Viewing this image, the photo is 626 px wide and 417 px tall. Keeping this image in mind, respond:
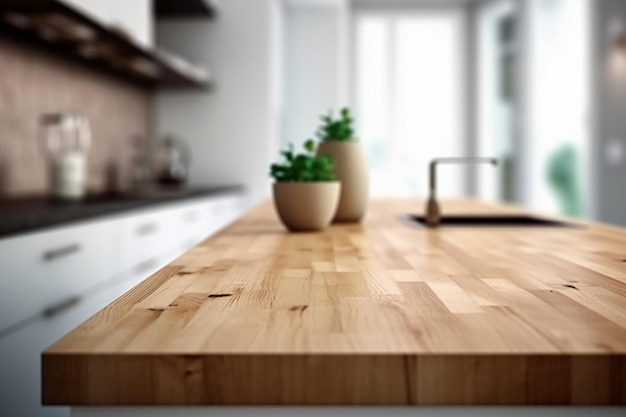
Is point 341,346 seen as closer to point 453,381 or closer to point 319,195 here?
point 453,381

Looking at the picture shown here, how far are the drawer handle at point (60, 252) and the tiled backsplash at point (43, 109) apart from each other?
2.96 ft

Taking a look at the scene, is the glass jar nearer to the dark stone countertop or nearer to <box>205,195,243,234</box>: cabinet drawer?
the dark stone countertop

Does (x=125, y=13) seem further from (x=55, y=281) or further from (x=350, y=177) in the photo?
(x=350, y=177)

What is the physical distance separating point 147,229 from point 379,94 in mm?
5233

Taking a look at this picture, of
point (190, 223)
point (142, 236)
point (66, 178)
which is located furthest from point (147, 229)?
point (190, 223)

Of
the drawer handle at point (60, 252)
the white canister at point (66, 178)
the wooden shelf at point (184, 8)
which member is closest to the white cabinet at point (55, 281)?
the drawer handle at point (60, 252)

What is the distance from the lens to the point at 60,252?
203cm

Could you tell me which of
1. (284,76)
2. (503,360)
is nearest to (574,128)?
(284,76)


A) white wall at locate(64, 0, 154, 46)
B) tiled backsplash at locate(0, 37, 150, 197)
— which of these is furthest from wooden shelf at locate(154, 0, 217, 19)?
white wall at locate(64, 0, 154, 46)

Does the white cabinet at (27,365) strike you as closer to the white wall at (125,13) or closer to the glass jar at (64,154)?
the glass jar at (64,154)

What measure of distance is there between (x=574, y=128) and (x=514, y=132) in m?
0.92

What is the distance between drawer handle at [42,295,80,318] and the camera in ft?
6.52

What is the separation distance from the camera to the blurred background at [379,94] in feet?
12.0

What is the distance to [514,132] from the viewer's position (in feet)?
22.7
